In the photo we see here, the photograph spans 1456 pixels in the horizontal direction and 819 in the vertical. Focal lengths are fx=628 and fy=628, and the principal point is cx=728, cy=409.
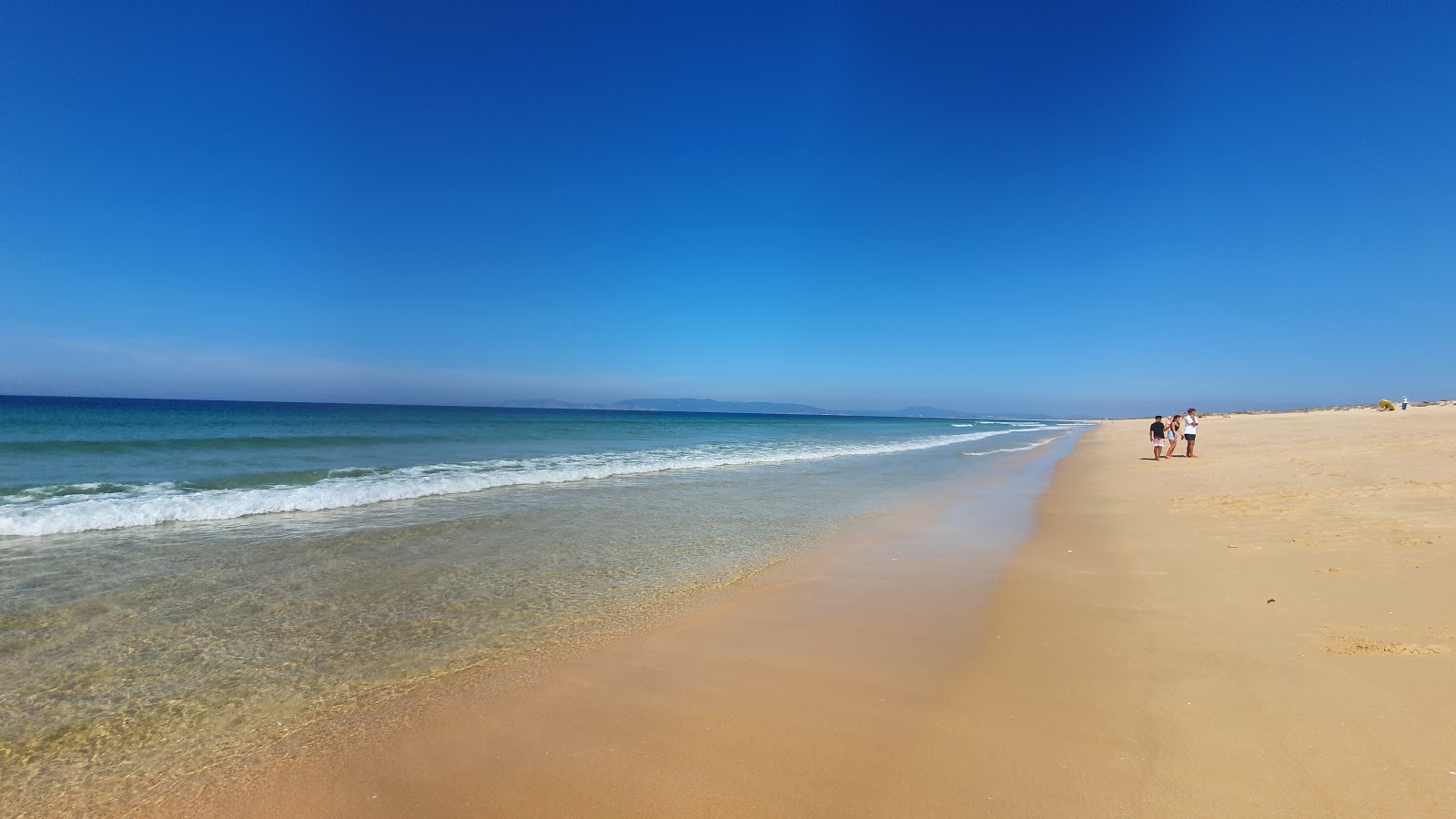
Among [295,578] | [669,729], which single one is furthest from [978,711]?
[295,578]

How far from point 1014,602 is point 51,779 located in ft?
21.7

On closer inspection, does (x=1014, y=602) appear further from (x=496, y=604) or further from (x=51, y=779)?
(x=51, y=779)

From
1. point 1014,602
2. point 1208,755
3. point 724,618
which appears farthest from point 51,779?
point 1014,602

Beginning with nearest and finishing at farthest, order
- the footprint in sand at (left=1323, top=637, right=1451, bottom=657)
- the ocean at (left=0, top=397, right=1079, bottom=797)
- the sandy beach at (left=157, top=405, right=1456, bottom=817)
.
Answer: the sandy beach at (left=157, top=405, right=1456, bottom=817) → the ocean at (left=0, top=397, right=1079, bottom=797) → the footprint in sand at (left=1323, top=637, right=1451, bottom=657)

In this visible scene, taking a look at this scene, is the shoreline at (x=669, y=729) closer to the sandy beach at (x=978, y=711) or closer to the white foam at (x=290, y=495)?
the sandy beach at (x=978, y=711)

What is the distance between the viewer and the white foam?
9.48 metres

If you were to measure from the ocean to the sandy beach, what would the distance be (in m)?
0.78

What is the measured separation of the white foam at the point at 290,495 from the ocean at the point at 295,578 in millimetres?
63

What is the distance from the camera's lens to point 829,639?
4973 millimetres

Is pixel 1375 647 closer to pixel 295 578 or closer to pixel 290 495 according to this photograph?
pixel 295 578

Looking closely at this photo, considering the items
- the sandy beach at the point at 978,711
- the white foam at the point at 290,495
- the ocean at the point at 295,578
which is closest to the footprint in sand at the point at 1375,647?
the sandy beach at the point at 978,711

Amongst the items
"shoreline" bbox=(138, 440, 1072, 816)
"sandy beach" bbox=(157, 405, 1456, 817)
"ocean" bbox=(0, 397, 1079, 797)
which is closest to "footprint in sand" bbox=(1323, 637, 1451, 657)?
"sandy beach" bbox=(157, 405, 1456, 817)

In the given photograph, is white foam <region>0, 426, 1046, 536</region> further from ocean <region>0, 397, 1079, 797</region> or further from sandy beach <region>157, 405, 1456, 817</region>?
sandy beach <region>157, 405, 1456, 817</region>

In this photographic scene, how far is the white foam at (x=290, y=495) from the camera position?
31.1ft
